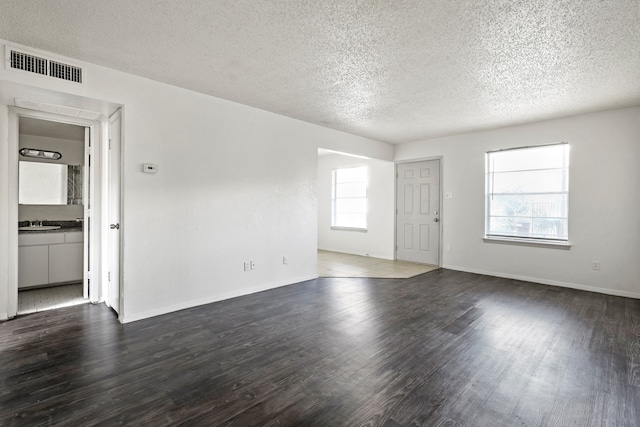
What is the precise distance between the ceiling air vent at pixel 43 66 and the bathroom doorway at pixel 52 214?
131 centimetres

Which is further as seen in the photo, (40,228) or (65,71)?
(40,228)

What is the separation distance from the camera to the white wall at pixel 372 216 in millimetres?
7145

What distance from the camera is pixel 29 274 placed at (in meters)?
4.35

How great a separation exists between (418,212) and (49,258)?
21.4 ft

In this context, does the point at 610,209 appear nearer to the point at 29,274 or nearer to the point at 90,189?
the point at 90,189

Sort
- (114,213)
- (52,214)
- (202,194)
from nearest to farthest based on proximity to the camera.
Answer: (114,213) < (202,194) < (52,214)

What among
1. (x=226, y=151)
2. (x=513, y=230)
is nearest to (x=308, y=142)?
(x=226, y=151)

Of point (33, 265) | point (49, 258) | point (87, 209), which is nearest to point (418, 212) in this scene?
point (87, 209)

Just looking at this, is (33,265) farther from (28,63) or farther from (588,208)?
(588,208)

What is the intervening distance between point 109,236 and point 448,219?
567 cm

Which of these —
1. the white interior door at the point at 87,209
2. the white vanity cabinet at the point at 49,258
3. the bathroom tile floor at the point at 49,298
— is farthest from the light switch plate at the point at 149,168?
the white vanity cabinet at the point at 49,258

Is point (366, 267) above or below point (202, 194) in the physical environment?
below

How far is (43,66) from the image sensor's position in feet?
9.07

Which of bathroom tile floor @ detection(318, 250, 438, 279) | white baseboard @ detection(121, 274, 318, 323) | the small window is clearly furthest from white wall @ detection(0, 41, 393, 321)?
the small window
